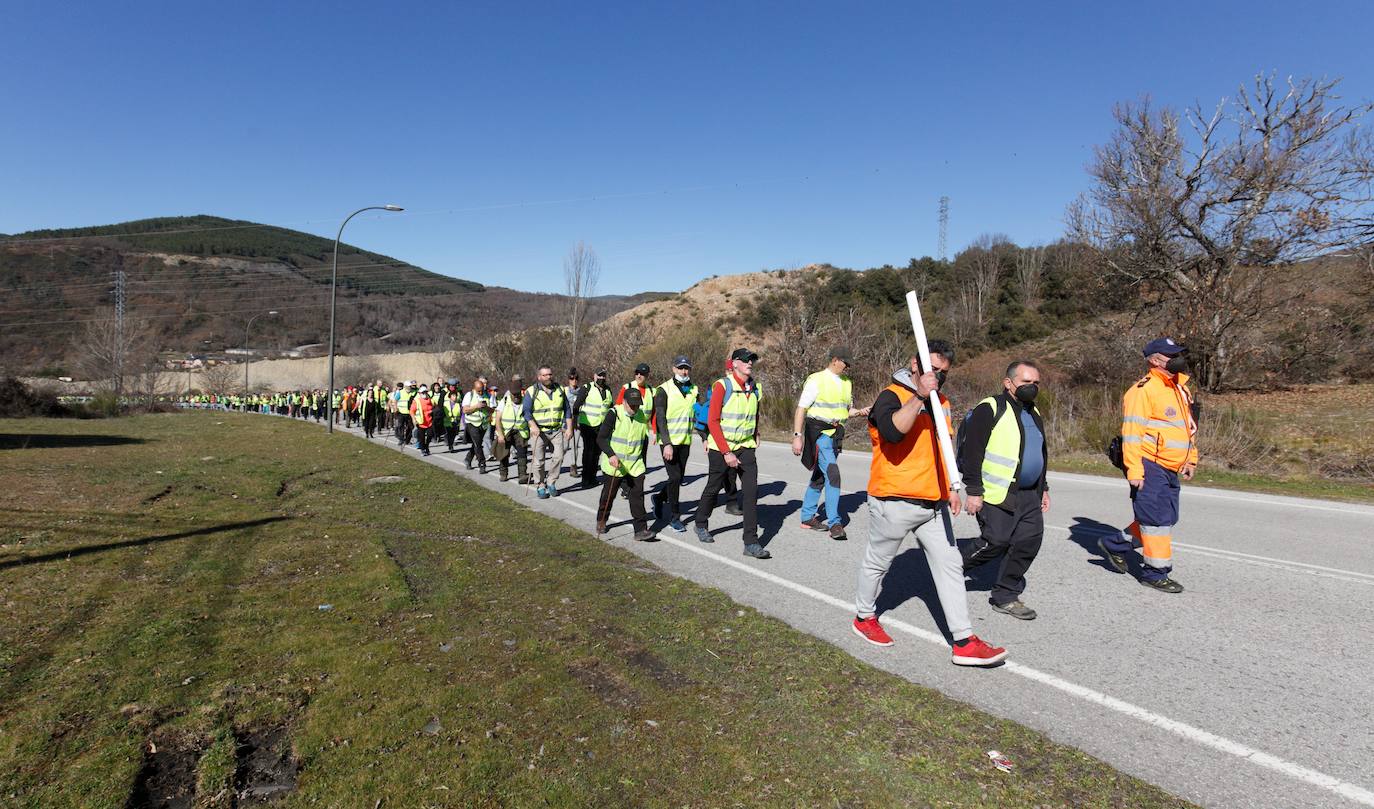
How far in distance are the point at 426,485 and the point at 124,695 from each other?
785cm

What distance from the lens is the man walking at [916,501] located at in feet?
13.8

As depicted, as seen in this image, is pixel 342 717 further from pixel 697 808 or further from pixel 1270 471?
pixel 1270 471

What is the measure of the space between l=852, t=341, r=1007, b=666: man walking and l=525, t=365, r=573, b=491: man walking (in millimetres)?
7007

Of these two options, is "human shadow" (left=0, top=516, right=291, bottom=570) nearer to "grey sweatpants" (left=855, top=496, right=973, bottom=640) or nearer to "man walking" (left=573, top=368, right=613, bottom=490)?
"man walking" (left=573, top=368, right=613, bottom=490)

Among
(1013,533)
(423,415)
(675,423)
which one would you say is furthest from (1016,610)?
(423,415)

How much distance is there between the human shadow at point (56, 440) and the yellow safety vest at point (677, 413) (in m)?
17.4

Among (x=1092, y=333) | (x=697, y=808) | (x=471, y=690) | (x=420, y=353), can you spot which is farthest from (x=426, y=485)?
(x=420, y=353)

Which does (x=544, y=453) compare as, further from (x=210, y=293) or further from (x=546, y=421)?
(x=210, y=293)

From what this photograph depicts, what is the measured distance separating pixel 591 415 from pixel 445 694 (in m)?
7.79

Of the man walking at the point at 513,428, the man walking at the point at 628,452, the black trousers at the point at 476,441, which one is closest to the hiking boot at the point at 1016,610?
the man walking at the point at 628,452

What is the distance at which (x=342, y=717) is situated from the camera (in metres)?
3.49

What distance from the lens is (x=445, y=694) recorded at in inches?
147

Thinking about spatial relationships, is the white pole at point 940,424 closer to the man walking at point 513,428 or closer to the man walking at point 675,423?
the man walking at point 675,423

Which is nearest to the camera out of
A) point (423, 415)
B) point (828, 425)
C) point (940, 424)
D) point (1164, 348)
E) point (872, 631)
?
point (940, 424)
